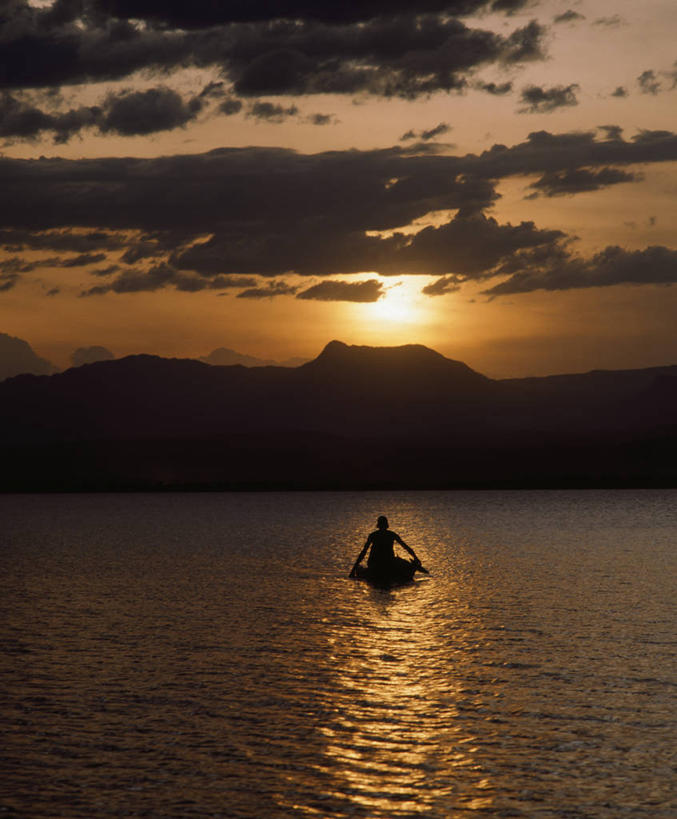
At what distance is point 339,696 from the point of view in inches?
901

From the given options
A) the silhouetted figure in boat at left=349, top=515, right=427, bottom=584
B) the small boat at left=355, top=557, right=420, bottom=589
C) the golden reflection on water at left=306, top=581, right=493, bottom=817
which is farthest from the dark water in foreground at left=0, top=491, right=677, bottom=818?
the silhouetted figure in boat at left=349, top=515, right=427, bottom=584

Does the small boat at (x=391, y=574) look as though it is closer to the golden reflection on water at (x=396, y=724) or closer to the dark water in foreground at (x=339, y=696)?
the dark water in foreground at (x=339, y=696)

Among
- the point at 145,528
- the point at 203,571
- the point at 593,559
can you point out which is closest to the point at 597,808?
the point at 203,571

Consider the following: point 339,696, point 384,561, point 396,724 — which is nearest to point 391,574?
point 384,561

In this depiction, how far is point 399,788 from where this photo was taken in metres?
16.1

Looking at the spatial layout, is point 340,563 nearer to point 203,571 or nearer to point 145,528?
point 203,571

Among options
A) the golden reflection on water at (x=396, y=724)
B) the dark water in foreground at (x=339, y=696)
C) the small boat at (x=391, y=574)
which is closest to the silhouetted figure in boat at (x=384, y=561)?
the small boat at (x=391, y=574)

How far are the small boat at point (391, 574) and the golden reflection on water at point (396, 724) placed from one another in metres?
11.9

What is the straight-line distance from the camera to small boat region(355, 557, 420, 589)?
45625 millimetres

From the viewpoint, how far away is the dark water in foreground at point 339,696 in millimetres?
16016

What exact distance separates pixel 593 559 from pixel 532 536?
87.4ft

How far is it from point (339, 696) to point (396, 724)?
2.93 metres

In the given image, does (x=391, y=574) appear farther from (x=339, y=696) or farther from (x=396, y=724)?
(x=396, y=724)

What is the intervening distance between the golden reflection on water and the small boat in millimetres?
11940
